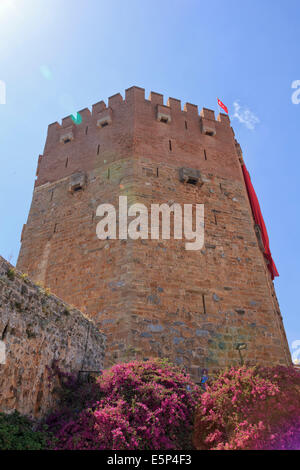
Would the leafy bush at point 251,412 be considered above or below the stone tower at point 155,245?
below

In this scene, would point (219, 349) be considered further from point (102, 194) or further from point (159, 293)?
point (102, 194)

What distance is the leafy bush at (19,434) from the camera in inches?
147

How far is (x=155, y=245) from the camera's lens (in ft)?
31.3

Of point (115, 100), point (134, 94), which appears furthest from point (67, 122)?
point (134, 94)

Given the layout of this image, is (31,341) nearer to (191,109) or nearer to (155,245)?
(155,245)

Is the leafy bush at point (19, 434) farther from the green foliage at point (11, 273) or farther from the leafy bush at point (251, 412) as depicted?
the leafy bush at point (251, 412)

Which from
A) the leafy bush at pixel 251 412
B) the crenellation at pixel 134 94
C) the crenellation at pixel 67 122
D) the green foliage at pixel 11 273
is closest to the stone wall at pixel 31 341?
the green foliage at pixel 11 273

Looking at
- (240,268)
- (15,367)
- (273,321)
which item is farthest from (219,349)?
(15,367)

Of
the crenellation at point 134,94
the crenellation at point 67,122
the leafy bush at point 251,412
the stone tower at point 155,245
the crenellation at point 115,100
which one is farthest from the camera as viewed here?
the crenellation at point 67,122

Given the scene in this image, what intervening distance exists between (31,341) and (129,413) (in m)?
1.66

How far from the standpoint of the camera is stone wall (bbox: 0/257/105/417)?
14.3 ft

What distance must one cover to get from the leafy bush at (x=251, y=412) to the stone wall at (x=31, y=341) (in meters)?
2.21

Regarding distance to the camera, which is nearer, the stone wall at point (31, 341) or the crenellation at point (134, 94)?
the stone wall at point (31, 341)
